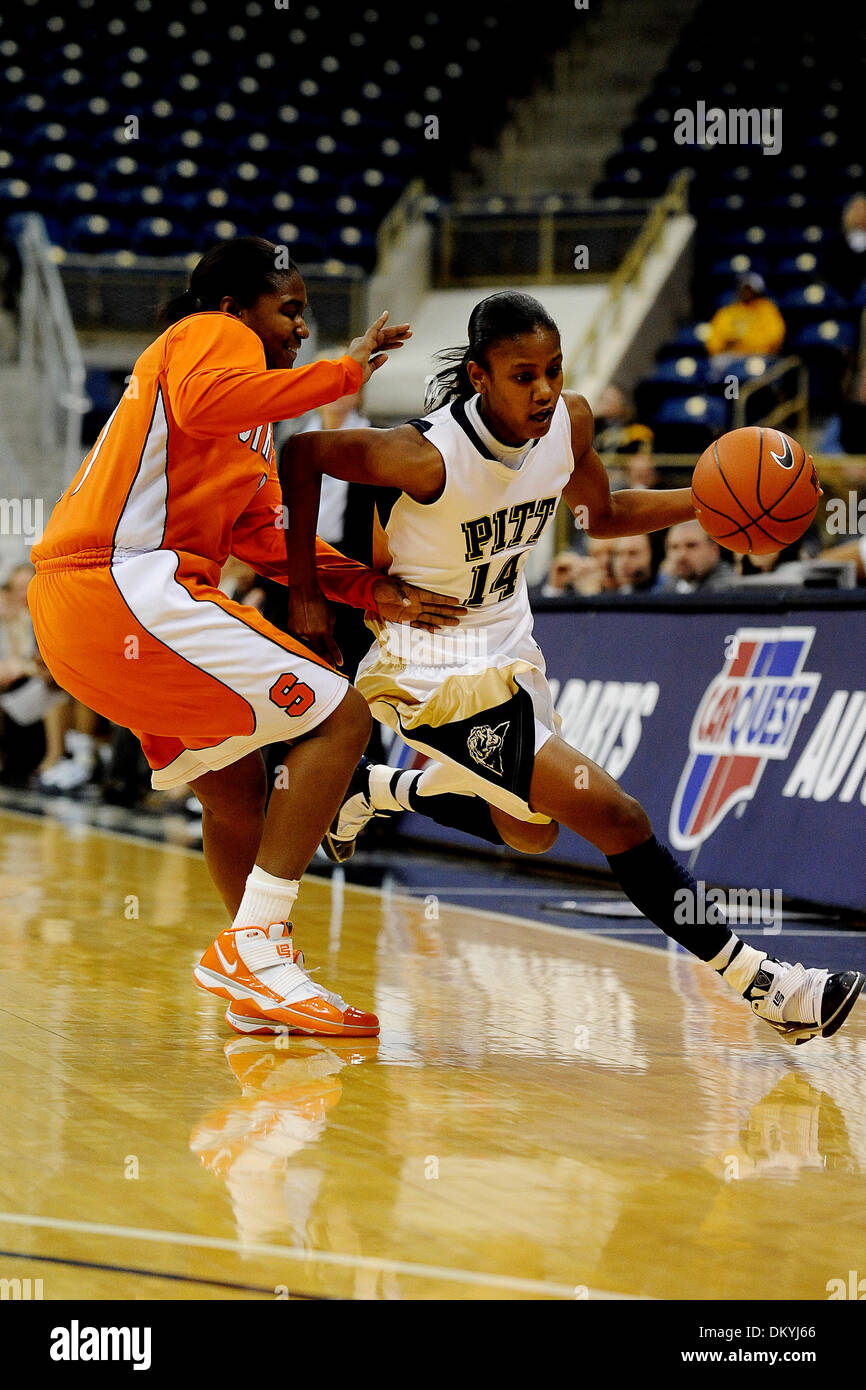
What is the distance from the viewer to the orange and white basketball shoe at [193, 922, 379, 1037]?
395 cm

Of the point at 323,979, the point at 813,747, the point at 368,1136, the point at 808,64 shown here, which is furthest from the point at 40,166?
the point at 368,1136

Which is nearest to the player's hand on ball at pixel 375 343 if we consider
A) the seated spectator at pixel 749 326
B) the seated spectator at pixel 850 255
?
the seated spectator at pixel 749 326

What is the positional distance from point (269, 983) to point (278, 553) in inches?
42.9

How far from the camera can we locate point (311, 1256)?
2447 millimetres

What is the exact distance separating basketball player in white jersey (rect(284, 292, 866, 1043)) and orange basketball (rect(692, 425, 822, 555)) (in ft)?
0.97

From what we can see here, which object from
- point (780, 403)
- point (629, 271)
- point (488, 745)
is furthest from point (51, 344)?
point (488, 745)

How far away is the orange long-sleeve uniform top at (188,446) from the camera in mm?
3672

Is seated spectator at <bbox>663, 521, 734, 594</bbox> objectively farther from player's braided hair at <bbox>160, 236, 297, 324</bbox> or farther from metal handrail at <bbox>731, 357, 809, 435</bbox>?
player's braided hair at <bbox>160, 236, 297, 324</bbox>

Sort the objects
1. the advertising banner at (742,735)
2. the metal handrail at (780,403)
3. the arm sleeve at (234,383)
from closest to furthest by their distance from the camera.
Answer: the arm sleeve at (234,383) < the advertising banner at (742,735) < the metal handrail at (780,403)

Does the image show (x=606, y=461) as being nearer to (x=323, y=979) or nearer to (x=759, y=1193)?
(x=323, y=979)

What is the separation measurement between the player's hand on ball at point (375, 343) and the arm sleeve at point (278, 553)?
546 millimetres

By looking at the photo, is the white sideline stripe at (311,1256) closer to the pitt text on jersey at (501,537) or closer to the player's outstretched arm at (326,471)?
the player's outstretched arm at (326,471)

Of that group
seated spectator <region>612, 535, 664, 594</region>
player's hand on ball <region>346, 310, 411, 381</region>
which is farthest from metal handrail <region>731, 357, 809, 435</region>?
player's hand on ball <region>346, 310, 411, 381</region>
